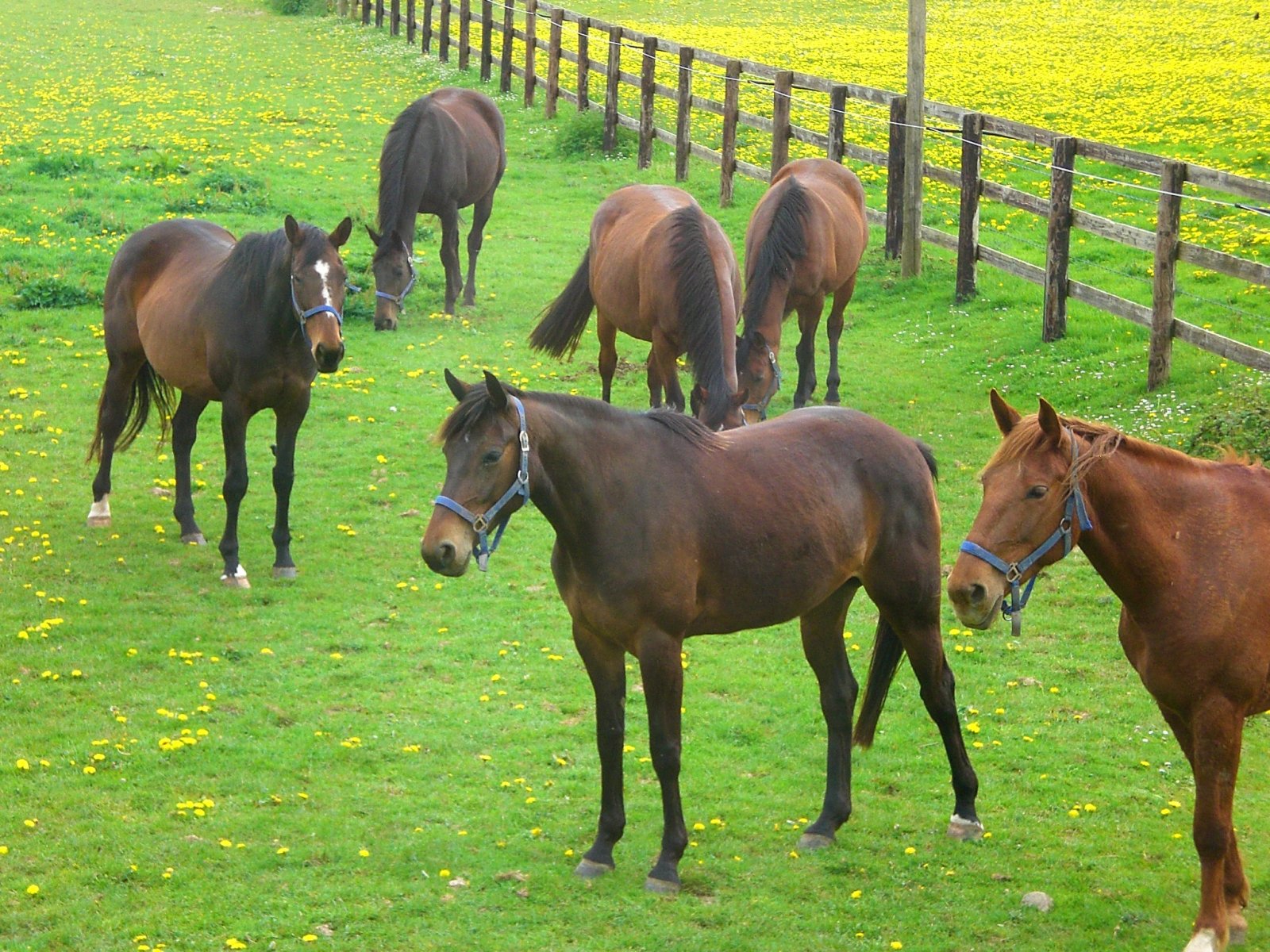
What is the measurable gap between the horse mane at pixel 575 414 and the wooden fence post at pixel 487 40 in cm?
2331

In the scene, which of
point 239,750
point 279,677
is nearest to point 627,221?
point 279,677

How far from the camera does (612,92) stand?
72.2 ft

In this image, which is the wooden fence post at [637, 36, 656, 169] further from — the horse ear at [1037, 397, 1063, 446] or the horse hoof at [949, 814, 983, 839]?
the horse ear at [1037, 397, 1063, 446]

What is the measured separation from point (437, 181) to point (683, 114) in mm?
6429

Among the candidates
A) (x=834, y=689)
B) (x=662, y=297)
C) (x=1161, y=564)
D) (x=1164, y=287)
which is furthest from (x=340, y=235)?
(x=1164, y=287)

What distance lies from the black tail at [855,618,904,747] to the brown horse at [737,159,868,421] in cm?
365

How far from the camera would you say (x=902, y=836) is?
237 inches

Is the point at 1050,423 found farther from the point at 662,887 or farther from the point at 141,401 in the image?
the point at 141,401

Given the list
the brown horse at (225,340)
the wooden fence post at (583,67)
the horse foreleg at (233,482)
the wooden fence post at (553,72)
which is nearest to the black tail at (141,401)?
the brown horse at (225,340)

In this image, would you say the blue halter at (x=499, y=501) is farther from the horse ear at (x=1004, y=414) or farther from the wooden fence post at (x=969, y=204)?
the wooden fence post at (x=969, y=204)

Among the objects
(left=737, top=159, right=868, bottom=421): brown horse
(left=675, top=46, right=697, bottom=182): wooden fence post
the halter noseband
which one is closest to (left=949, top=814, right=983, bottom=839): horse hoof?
(left=737, top=159, right=868, bottom=421): brown horse

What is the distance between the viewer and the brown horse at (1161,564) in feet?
15.5

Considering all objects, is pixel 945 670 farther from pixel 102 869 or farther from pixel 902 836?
pixel 102 869

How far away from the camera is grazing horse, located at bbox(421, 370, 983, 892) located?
5105 mm
